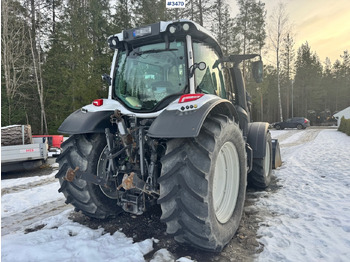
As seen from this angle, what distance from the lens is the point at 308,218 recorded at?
11.0 feet

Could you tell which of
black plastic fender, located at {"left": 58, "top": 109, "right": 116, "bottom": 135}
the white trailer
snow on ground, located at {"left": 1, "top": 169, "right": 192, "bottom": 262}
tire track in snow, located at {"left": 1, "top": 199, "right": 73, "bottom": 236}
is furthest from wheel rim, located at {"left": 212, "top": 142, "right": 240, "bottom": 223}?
the white trailer

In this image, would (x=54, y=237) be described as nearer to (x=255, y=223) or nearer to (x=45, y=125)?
(x=255, y=223)

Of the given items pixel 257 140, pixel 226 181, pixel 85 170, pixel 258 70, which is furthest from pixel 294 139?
pixel 85 170

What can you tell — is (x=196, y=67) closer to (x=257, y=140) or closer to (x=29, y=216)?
(x=257, y=140)

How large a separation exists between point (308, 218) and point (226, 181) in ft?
4.16

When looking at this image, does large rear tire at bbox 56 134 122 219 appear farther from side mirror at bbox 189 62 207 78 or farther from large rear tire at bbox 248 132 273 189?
large rear tire at bbox 248 132 273 189

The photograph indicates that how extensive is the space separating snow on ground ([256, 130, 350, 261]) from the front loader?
0.52 meters

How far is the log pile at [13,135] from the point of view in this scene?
7.17 m

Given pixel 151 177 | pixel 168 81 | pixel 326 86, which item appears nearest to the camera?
pixel 151 177

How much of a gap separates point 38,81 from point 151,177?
23073 millimetres

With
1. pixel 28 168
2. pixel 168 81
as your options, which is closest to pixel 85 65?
pixel 28 168

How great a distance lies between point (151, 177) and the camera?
2.67 metres

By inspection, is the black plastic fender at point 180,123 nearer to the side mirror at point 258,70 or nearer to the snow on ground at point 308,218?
the snow on ground at point 308,218

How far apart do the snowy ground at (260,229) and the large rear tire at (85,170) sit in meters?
0.27
